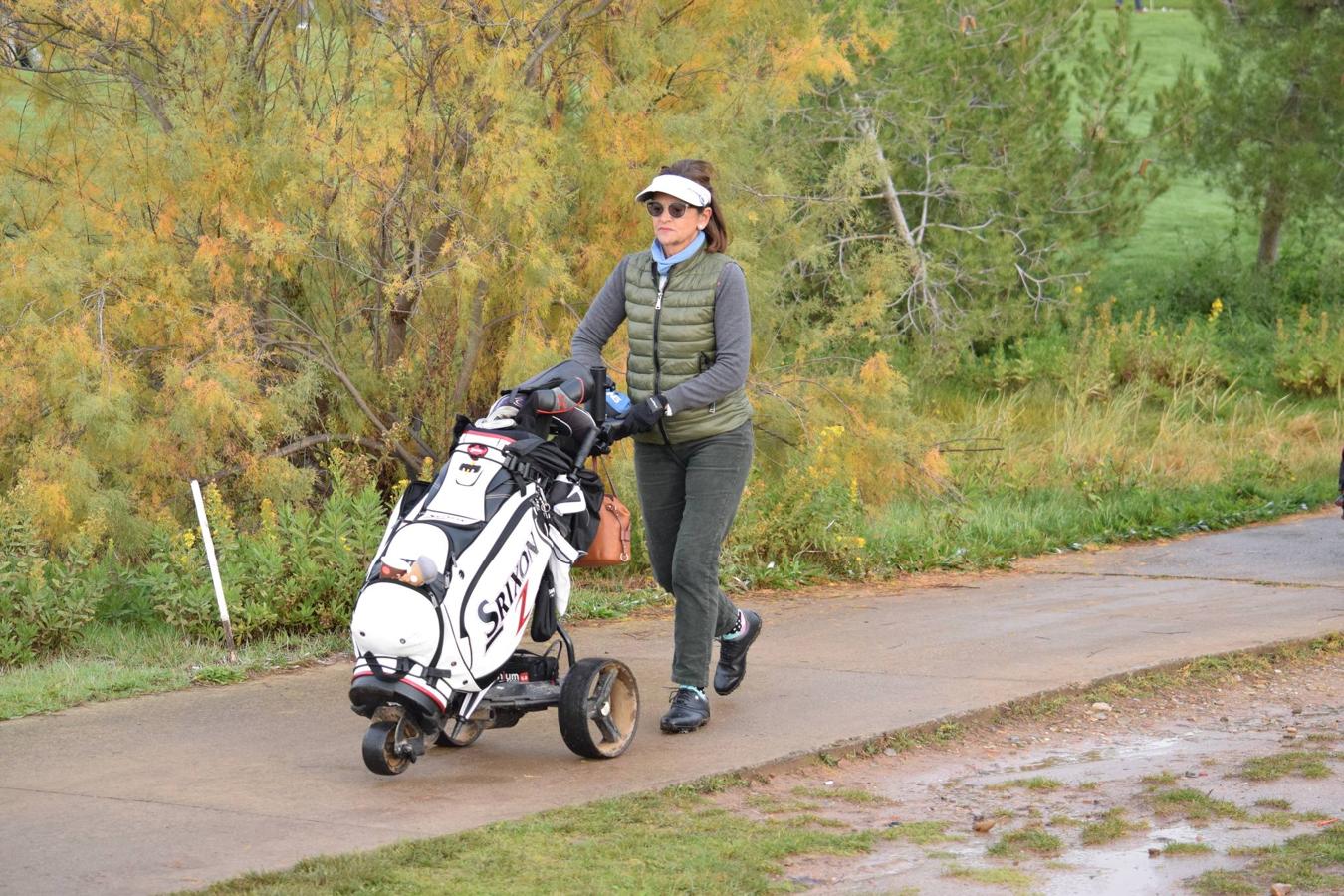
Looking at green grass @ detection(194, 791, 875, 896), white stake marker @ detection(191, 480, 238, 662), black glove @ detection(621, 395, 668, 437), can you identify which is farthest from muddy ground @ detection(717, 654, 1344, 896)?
white stake marker @ detection(191, 480, 238, 662)

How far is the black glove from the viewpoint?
6.12 m

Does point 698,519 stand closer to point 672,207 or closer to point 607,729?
point 607,729

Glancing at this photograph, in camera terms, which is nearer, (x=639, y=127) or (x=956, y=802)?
(x=956, y=802)

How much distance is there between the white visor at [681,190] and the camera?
6207mm

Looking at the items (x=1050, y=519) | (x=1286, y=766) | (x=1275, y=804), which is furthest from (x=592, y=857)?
(x=1050, y=519)

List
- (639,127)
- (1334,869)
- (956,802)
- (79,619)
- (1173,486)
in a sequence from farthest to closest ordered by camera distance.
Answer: (1173,486), (639,127), (79,619), (956,802), (1334,869)

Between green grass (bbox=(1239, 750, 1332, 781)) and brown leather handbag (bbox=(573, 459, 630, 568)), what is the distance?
2255mm

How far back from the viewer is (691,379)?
624 cm

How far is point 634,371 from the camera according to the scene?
6488mm

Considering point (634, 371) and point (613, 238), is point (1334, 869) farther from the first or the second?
point (613, 238)

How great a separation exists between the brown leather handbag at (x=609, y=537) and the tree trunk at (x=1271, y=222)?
1690cm

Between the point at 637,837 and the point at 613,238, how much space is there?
5733 mm

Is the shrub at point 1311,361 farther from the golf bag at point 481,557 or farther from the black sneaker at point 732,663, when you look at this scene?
the golf bag at point 481,557

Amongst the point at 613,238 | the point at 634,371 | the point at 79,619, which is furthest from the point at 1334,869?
the point at 613,238
